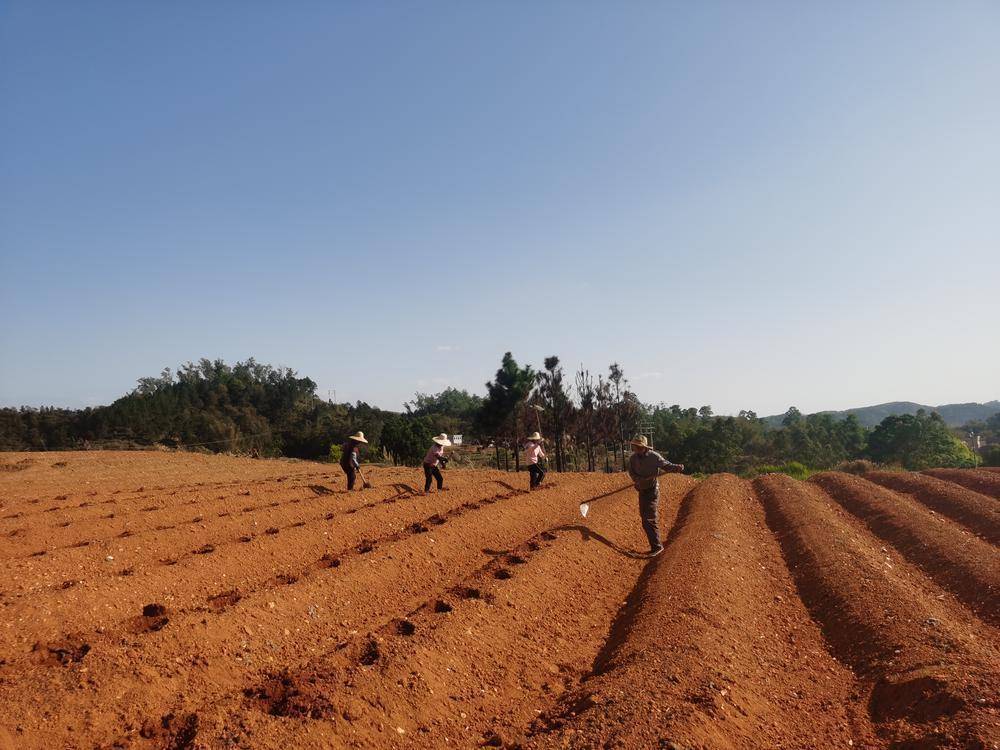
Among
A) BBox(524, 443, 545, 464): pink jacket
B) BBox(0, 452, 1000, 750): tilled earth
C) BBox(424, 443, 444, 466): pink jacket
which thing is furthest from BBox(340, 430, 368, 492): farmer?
BBox(524, 443, 545, 464): pink jacket

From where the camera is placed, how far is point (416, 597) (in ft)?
27.3

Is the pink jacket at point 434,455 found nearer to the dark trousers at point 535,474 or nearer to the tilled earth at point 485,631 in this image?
the tilled earth at point 485,631

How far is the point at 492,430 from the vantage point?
41906 mm

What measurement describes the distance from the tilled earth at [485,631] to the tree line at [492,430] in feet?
70.7

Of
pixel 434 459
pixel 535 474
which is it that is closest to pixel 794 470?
pixel 535 474

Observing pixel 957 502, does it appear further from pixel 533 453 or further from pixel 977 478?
pixel 533 453

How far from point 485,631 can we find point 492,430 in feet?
116

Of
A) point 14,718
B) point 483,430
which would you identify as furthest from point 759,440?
point 14,718

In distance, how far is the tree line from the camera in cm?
4000

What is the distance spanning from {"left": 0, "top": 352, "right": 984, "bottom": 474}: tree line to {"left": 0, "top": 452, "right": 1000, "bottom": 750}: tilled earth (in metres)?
21.6

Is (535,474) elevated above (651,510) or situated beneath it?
elevated above

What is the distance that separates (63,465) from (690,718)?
103 ft

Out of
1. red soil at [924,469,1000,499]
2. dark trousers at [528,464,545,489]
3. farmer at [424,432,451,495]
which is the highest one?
farmer at [424,432,451,495]

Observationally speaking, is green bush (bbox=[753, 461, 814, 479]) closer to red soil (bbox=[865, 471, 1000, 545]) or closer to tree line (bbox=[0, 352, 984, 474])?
tree line (bbox=[0, 352, 984, 474])
